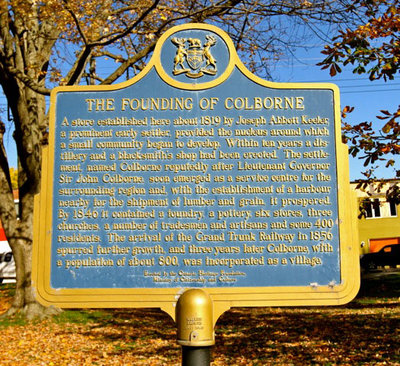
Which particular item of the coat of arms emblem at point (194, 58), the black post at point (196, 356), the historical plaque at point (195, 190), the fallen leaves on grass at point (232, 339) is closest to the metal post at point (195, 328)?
the black post at point (196, 356)

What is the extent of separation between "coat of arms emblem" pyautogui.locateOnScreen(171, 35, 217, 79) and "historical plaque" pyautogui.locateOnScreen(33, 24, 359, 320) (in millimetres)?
10

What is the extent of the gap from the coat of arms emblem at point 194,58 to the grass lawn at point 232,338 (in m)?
4.95

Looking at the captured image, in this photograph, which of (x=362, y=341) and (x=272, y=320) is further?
(x=272, y=320)

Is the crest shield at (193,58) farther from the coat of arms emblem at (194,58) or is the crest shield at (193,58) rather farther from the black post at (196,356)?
the black post at (196,356)

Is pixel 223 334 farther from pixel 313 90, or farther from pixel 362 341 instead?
pixel 313 90

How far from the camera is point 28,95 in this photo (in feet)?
37.5

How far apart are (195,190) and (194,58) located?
125cm

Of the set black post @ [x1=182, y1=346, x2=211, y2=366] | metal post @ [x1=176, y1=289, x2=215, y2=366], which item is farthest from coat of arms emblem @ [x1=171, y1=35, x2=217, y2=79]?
black post @ [x1=182, y1=346, x2=211, y2=366]

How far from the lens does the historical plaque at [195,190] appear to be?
3.98 metres

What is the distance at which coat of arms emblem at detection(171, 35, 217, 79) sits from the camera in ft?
14.1

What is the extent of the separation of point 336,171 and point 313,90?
2.59ft

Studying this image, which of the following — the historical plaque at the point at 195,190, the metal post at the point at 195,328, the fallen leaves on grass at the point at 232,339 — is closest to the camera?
the metal post at the point at 195,328

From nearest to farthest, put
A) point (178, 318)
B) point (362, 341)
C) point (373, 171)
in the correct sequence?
point (178, 318)
point (373, 171)
point (362, 341)

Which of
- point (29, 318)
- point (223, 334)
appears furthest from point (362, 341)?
point (29, 318)
